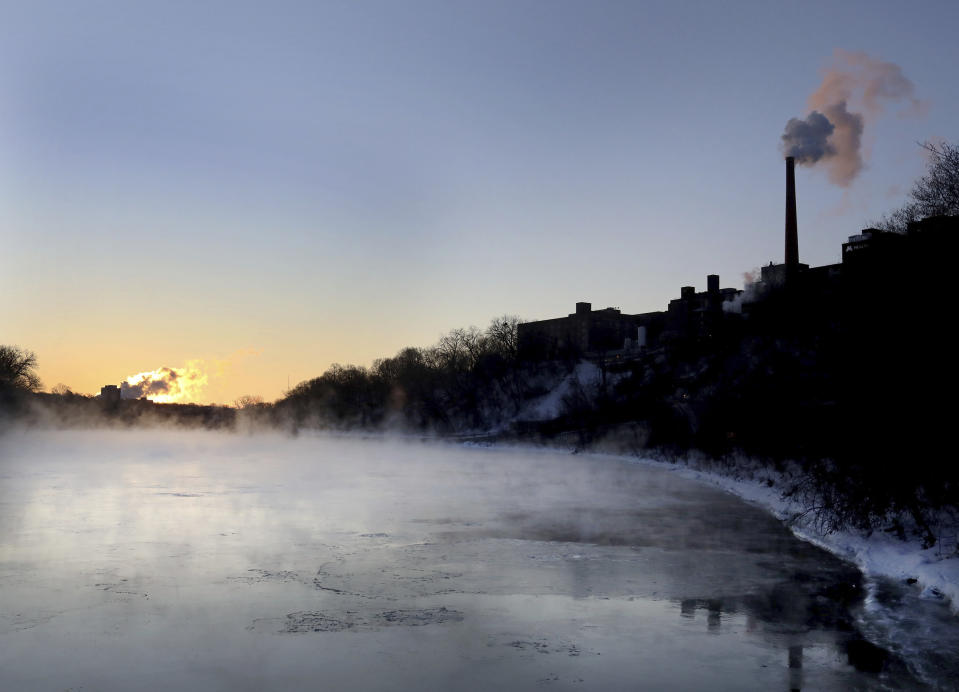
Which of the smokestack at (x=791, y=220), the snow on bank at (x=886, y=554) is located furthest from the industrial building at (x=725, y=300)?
the snow on bank at (x=886, y=554)

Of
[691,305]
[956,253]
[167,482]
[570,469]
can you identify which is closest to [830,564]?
[956,253]

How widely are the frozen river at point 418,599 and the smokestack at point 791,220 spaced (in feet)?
173

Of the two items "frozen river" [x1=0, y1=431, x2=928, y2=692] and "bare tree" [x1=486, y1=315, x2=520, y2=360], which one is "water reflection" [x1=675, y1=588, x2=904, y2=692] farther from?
"bare tree" [x1=486, y1=315, x2=520, y2=360]

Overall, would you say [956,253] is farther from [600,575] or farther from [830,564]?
[600,575]

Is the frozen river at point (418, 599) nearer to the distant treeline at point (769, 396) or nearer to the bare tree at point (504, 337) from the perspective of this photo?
the distant treeline at point (769, 396)

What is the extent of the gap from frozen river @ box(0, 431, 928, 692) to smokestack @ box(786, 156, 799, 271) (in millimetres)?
52603

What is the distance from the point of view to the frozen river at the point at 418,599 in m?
9.86

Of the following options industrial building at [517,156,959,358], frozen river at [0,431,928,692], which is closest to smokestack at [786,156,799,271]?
industrial building at [517,156,959,358]

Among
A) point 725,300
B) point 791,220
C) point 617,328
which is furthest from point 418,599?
point 617,328

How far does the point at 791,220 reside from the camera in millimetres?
77000

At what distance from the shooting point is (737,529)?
75.0 feet

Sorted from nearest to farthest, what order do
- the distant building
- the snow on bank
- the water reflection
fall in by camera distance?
the water reflection
the snow on bank
the distant building

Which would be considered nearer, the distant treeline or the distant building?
the distant treeline

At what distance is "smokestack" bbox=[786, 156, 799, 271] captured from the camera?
74000 mm
